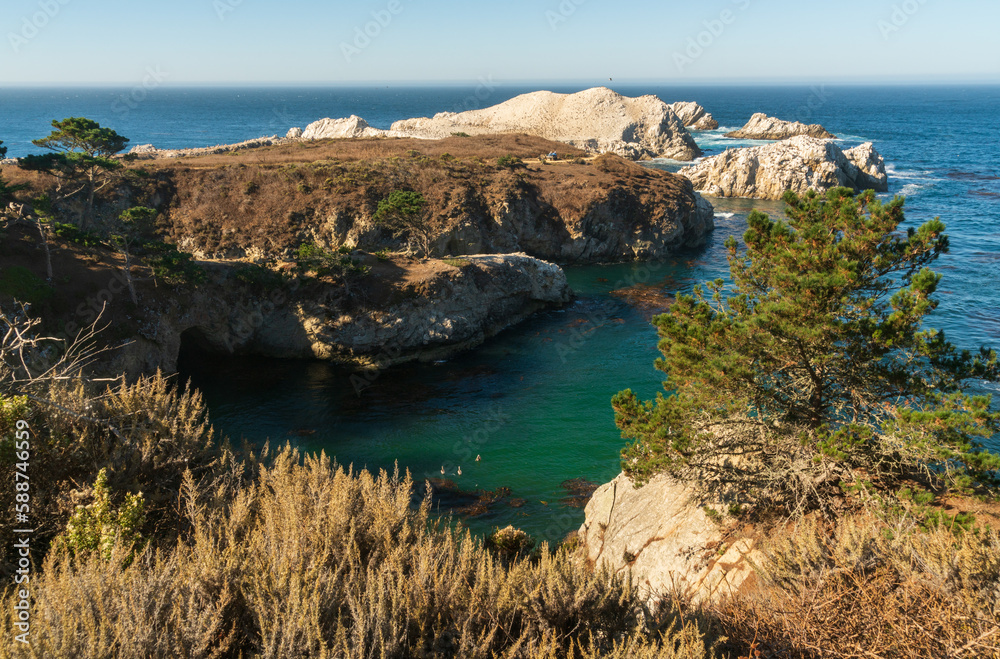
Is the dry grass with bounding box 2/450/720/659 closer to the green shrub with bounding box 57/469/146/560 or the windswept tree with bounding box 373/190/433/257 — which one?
the green shrub with bounding box 57/469/146/560

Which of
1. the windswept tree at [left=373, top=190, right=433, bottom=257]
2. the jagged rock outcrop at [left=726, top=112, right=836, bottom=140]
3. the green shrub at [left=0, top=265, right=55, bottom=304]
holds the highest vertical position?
→ the jagged rock outcrop at [left=726, top=112, right=836, bottom=140]

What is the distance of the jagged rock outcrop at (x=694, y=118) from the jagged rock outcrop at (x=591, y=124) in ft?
132

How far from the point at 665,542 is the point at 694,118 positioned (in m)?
171

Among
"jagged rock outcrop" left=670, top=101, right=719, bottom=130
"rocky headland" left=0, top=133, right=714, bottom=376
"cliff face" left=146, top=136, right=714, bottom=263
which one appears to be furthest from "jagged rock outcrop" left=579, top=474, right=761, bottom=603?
"jagged rock outcrop" left=670, top=101, right=719, bottom=130

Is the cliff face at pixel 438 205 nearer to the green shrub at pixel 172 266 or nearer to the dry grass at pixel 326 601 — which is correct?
the green shrub at pixel 172 266

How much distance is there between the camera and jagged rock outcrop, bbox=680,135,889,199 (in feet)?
256

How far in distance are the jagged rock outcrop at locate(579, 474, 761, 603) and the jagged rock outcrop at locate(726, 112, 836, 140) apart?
445 ft

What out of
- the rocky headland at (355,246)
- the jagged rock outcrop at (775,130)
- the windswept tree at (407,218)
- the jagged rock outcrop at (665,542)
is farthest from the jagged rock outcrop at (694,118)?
the jagged rock outcrop at (665,542)

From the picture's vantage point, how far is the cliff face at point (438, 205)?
5041 cm

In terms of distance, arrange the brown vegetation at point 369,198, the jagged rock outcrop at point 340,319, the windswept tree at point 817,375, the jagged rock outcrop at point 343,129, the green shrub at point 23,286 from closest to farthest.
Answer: the windswept tree at point 817,375 → the green shrub at point 23,286 → the jagged rock outcrop at point 340,319 → the brown vegetation at point 369,198 → the jagged rock outcrop at point 343,129

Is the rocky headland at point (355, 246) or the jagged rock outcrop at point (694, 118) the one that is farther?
the jagged rock outcrop at point (694, 118)

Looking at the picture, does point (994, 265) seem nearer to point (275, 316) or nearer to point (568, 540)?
point (568, 540)

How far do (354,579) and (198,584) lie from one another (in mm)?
2416

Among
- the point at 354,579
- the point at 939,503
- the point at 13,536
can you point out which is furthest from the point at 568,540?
the point at 13,536
